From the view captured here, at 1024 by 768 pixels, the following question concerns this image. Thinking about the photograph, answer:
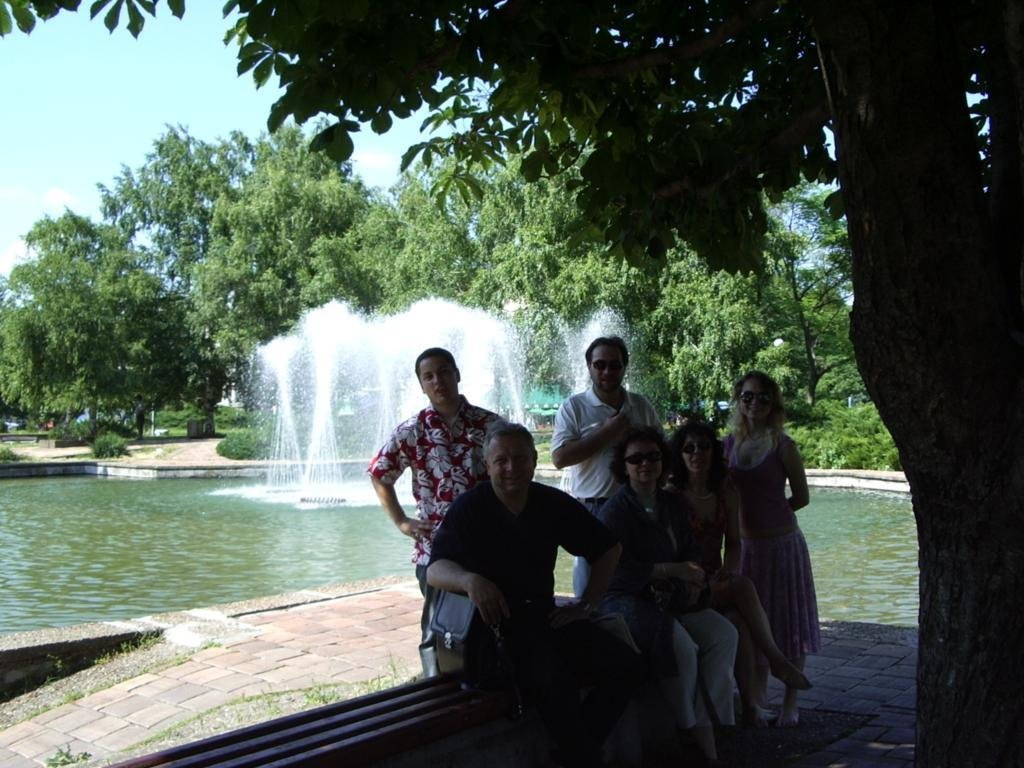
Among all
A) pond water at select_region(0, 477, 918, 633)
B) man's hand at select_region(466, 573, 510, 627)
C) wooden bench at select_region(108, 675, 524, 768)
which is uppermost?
man's hand at select_region(466, 573, 510, 627)

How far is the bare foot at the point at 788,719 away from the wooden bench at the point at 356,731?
168 centimetres

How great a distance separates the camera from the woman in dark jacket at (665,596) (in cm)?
442

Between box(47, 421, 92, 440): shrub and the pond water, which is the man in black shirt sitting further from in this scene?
box(47, 421, 92, 440): shrub

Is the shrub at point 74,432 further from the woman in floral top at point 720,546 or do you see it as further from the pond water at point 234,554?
the woman in floral top at point 720,546

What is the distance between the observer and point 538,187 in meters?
29.0

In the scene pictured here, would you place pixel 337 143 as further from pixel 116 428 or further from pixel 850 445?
pixel 116 428

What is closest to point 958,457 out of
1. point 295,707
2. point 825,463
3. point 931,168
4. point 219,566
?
point 931,168

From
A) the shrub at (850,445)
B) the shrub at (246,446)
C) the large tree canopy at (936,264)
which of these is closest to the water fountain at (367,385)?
the shrub at (246,446)

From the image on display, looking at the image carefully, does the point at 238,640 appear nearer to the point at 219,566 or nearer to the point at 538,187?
the point at 219,566

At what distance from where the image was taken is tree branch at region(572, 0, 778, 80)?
13.0ft

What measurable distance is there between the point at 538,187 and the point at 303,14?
85.2 feet

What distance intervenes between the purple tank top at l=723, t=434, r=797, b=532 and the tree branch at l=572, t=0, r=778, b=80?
2110 mm

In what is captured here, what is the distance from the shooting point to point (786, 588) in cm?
534

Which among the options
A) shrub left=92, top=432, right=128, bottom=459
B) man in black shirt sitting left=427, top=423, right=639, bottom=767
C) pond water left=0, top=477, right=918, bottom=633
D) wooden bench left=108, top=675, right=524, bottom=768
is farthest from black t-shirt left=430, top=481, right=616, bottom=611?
shrub left=92, top=432, right=128, bottom=459
